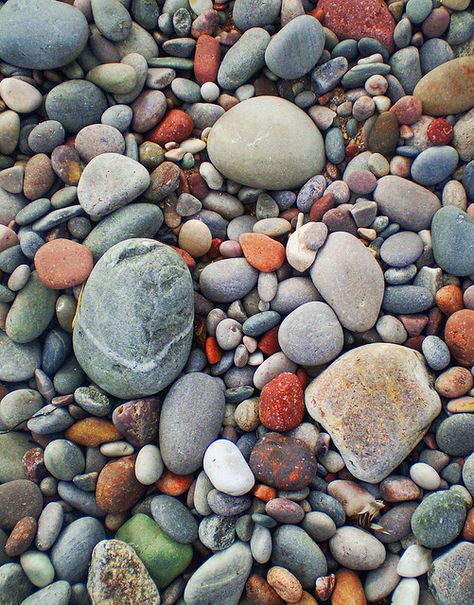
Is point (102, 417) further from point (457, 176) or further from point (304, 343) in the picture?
point (457, 176)

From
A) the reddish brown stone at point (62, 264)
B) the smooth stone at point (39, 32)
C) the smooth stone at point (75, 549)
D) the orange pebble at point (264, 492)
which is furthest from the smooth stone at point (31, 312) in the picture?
the orange pebble at point (264, 492)

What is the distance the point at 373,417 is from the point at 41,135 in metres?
1.72

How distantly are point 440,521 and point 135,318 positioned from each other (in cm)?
125

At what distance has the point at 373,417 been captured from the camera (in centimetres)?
186

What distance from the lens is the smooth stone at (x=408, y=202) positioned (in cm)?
206

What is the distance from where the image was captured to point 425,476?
181cm

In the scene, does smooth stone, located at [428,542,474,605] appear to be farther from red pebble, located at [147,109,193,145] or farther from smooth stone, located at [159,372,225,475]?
red pebble, located at [147,109,193,145]

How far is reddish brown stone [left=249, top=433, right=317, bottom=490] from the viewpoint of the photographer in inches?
71.0

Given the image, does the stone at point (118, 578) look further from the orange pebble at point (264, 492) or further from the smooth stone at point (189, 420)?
the orange pebble at point (264, 492)

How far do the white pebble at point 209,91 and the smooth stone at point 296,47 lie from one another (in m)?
0.24

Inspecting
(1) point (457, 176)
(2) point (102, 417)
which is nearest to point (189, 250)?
(2) point (102, 417)

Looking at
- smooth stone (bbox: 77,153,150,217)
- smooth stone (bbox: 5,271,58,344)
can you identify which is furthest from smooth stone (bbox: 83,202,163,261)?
smooth stone (bbox: 5,271,58,344)

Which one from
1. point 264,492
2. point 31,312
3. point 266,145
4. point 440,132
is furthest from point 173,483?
point 440,132

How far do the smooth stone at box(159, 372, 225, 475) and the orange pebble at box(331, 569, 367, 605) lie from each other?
2.05 feet
